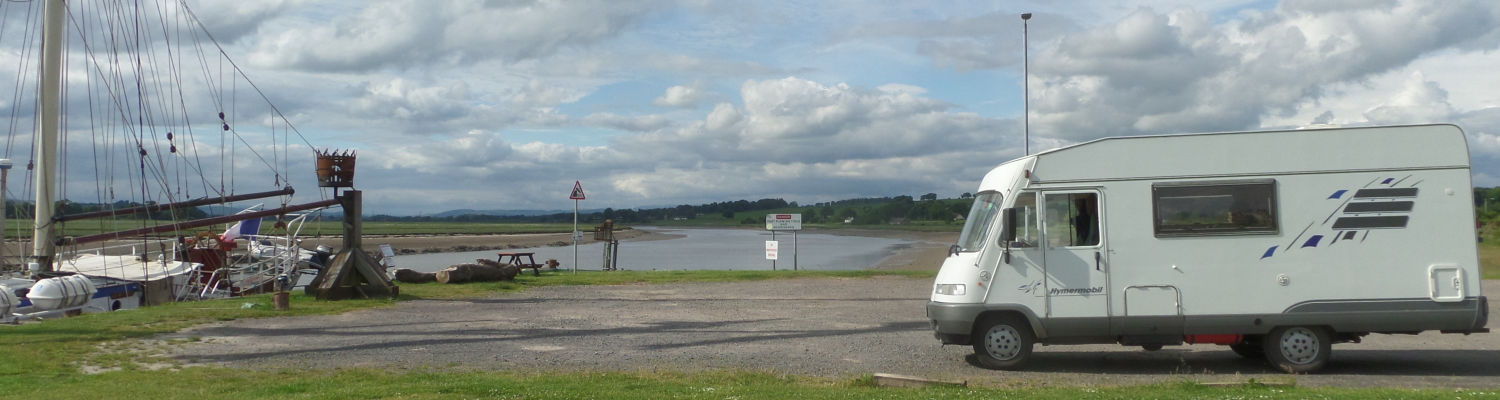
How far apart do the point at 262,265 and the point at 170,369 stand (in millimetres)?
17543

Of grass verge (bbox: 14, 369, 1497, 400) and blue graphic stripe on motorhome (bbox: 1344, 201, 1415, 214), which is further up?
blue graphic stripe on motorhome (bbox: 1344, 201, 1415, 214)

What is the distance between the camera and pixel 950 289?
10422 mm

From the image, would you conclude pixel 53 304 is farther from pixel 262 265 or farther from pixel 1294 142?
pixel 1294 142

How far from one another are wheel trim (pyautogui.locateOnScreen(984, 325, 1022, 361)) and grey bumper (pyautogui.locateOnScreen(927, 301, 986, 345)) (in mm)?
220

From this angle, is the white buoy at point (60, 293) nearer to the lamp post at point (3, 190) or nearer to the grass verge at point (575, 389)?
the lamp post at point (3, 190)

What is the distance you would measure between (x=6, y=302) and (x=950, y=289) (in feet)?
43.9

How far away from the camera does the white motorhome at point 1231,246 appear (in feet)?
32.3

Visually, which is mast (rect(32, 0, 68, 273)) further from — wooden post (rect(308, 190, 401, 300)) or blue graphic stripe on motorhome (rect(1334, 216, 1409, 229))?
blue graphic stripe on motorhome (rect(1334, 216, 1409, 229))

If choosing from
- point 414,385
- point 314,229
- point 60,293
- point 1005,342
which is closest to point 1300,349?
point 1005,342

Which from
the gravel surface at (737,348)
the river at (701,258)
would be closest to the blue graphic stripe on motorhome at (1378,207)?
the gravel surface at (737,348)

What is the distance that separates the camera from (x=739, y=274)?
26922mm

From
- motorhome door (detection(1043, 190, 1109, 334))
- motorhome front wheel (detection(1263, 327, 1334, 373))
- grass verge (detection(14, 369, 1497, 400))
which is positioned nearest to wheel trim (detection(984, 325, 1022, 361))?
motorhome door (detection(1043, 190, 1109, 334))

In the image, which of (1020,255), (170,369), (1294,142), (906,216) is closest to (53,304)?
(170,369)

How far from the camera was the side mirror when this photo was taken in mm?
9977
